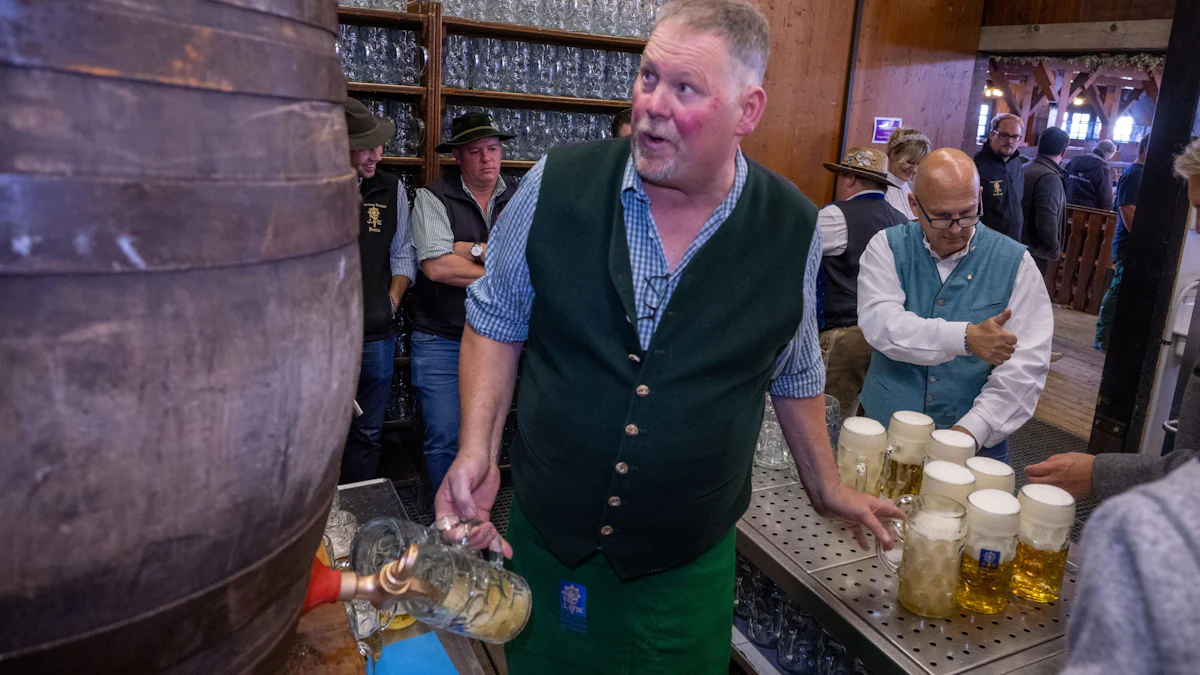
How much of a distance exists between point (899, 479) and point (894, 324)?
1.91 feet

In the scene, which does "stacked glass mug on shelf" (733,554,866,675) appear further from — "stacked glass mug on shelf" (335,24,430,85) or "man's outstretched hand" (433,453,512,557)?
"stacked glass mug on shelf" (335,24,430,85)

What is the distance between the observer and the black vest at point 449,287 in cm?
357

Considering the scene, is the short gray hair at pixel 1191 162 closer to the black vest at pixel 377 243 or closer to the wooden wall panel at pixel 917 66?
the black vest at pixel 377 243

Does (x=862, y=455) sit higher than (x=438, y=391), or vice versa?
(x=862, y=455)

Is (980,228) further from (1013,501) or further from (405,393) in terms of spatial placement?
(405,393)

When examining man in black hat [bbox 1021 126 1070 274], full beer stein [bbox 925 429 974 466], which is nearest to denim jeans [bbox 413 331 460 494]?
full beer stein [bbox 925 429 974 466]

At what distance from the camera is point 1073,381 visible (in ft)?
20.1

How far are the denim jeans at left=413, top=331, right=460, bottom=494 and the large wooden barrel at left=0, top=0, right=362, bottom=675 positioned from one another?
286 cm

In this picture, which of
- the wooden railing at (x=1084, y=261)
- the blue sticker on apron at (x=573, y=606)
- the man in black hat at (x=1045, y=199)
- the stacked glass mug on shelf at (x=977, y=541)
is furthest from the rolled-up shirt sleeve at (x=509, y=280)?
the wooden railing at (x=1084, y=261)

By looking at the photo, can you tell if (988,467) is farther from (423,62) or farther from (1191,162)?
(423,62)

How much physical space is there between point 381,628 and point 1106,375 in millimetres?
4180

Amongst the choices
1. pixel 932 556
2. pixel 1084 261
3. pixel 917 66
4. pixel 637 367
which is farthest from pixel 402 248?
pixel 1084 261

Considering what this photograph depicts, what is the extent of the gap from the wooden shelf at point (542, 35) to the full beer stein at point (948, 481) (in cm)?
310

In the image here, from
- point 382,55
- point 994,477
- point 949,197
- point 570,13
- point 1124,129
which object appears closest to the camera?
point 994,477
